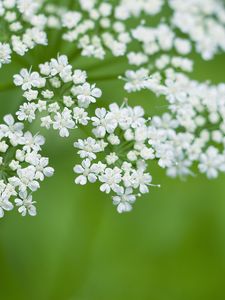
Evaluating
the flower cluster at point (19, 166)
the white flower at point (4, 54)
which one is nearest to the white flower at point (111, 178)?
the flower cluster at point (19, 166)

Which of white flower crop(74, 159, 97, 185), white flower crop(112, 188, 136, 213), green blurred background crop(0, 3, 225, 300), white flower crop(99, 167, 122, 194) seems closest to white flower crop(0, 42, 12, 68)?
white flower crop(74, 159, 97, 185)

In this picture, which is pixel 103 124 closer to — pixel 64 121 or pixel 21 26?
pixel 64 121

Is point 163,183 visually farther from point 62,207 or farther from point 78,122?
point 78,122

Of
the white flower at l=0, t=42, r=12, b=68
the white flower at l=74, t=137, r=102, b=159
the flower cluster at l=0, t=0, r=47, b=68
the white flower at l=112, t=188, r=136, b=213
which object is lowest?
the white flower at l=112, t=188, r=136, b=213

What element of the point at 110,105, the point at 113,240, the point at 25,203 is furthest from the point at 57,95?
the point at 113,240

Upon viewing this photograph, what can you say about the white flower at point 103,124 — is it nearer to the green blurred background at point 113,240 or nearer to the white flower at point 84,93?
the white flower at point 84,93

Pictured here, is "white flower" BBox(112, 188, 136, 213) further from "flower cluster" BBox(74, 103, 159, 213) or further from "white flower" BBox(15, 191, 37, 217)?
"white flower" BBox(15, 191, 37, 217)
